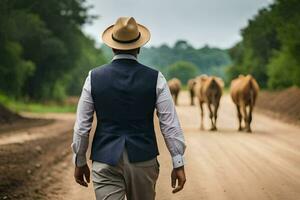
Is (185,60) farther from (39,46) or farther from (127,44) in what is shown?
(127,44)

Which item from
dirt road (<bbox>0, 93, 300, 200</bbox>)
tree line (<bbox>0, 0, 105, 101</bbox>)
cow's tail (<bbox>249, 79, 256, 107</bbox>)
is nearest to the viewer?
dirt road (<bbox>0, 93, 300, 200</bbox>)

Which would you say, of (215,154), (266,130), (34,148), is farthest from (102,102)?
(266,130)

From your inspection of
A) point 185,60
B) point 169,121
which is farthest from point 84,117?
point 185,60

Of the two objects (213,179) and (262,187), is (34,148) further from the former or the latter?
(262,187)

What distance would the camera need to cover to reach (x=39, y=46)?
44.5m

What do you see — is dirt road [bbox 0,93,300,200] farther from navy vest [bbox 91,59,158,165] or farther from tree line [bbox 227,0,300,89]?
tree line [bbox 227,0,300,89]

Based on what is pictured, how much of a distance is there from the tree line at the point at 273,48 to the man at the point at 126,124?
23249 mm

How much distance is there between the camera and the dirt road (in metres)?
8.98

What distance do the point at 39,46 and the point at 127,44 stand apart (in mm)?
40690

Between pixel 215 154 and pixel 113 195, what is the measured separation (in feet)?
28.3

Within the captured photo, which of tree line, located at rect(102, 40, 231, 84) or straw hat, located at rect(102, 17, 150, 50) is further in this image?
tree line, located at rect(102, 40, 231, 84)

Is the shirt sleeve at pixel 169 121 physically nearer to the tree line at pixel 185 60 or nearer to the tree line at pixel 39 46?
the tree line at pixel 39 46

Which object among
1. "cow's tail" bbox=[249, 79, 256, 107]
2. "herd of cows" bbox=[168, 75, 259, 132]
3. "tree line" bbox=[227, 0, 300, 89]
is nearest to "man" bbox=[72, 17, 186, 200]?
"herd of cows" bbox=[168, 75, 259, 132]

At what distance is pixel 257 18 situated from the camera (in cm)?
5647
